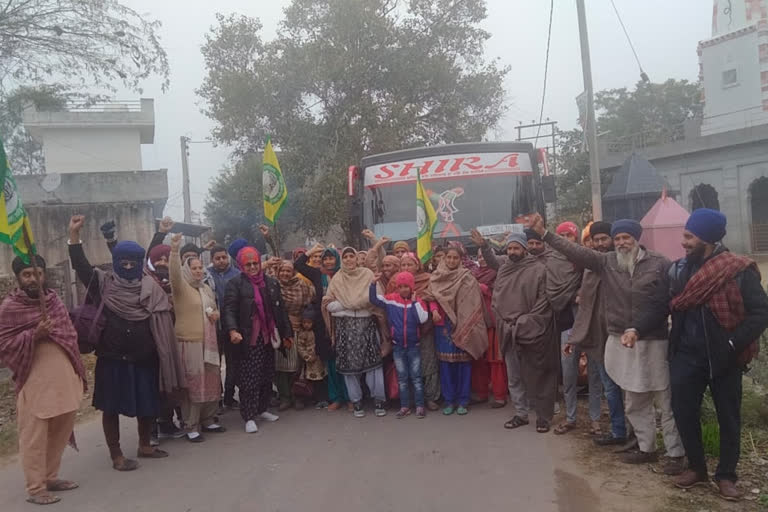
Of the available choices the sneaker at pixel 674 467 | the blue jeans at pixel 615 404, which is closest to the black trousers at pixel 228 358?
the blue jeans at pixel 615 404

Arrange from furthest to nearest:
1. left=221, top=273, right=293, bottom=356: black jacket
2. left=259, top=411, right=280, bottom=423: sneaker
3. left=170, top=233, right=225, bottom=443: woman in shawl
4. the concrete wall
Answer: the concrete wall < left=259, top=411, right=280, bottom=423: sneaker < left=221, top=273, right=293, bottom=356: black jacket < left=170, top=233, right=225, bottom=443: woman in shawl

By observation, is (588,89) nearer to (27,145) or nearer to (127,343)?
(127,343)

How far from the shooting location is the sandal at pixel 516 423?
5.55m

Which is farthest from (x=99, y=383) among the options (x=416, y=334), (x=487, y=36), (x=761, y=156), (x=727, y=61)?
(x=727, y=61)

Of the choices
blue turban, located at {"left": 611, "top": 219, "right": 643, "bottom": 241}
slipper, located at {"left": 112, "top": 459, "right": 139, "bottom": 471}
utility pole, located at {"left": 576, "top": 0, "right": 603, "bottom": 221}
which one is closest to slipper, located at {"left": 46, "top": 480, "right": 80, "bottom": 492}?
slipper, located at {"left": 112, "top": 459, "right": 139, "bottom": 471}

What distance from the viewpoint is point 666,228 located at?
31.4 ft

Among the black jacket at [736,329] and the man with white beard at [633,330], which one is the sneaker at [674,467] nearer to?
the man with white beard at [633,330]

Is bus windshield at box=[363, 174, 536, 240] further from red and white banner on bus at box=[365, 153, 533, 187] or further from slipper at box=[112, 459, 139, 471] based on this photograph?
slipper at box=[112, 459, 139, 471]

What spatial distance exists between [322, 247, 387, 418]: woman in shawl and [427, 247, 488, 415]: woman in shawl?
1.94ft

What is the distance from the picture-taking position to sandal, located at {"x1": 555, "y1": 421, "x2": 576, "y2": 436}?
5.34 metres

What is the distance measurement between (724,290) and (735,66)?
86.7ft

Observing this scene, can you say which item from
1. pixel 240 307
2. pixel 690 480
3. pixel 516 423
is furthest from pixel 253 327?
pixel 690 480

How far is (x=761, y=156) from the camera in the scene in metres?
19.9

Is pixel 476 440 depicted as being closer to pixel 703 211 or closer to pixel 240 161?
pixel 703 211
